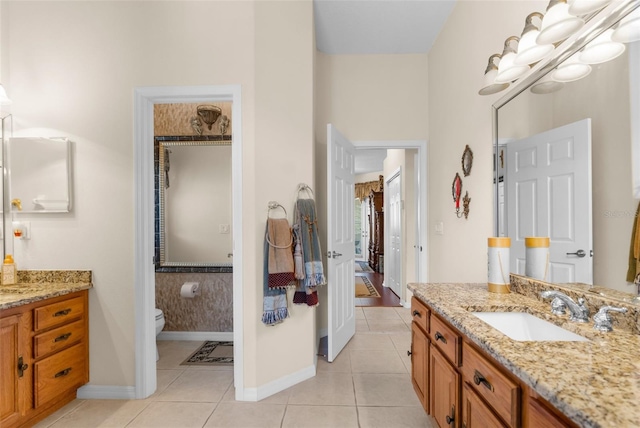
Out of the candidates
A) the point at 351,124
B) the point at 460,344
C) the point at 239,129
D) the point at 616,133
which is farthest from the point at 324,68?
the point at 460,344

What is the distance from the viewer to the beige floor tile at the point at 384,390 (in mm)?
2045

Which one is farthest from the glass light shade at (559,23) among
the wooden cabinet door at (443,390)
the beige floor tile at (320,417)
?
the beige floor tile at (320,417)

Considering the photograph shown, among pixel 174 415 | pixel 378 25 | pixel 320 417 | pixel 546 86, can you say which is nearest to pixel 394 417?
pixel 320 417

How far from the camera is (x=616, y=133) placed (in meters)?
1.12

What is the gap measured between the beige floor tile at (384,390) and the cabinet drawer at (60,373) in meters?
1.93

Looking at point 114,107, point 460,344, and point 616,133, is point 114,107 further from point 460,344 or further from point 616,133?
point 616,133

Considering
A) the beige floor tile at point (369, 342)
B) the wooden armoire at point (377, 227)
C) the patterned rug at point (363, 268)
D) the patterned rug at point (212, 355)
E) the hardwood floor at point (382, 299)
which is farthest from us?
the patterned rug at point (363, 268)

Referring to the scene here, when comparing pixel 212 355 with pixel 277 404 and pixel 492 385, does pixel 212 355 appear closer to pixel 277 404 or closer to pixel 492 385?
pixel 277 404

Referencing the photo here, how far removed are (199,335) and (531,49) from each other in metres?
3.46

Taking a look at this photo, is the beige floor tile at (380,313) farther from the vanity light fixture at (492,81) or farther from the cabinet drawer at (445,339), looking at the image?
the vanity light fixture at (492,81)

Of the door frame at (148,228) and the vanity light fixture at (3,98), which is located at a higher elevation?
the vanity light fixture at (3,98)

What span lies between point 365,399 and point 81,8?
3447 millimetres

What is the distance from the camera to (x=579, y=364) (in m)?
0.79

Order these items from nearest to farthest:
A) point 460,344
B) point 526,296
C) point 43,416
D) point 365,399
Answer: point 460,344, point 526,296, point 43,416, point 365,399
